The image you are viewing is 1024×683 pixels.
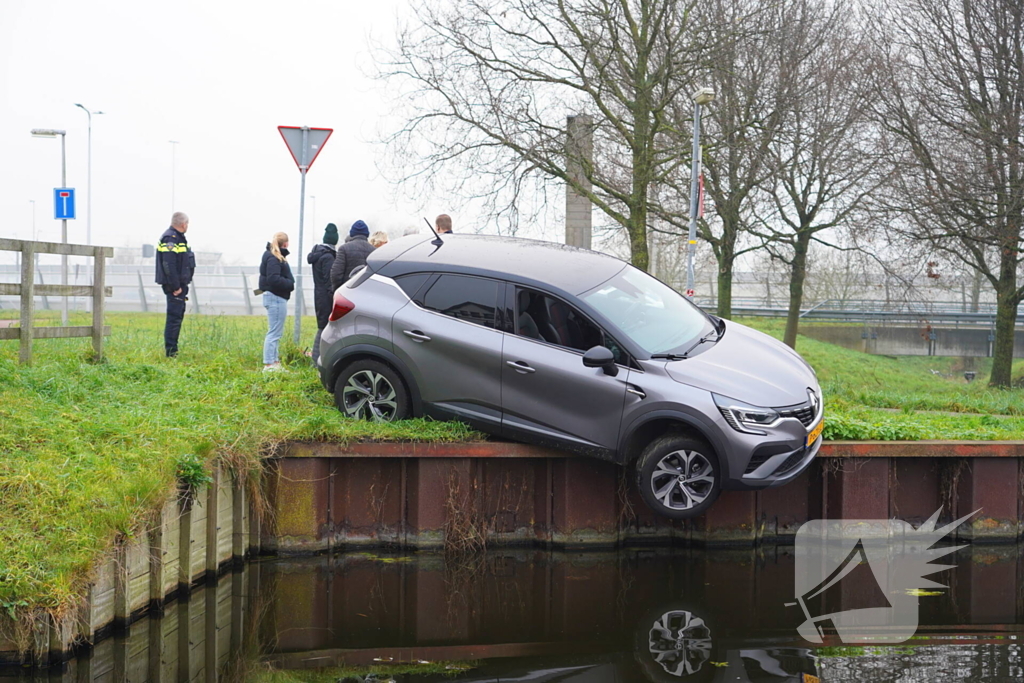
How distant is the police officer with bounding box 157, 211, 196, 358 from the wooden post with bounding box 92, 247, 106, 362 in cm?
71

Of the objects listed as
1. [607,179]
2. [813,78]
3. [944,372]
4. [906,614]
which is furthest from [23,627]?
[944,372]

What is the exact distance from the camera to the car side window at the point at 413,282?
8.98 m

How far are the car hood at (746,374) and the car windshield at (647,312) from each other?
30cm

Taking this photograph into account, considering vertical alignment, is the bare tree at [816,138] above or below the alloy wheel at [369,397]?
above

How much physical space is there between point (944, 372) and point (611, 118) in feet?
54.6

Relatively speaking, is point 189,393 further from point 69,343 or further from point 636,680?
point 636,680

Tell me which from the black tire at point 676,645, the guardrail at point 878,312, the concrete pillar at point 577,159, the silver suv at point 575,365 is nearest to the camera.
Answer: the black tire at point 676,645

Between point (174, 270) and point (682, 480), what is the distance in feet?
25.1

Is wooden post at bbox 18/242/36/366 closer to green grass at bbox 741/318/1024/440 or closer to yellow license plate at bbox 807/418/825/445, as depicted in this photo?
yellow license plate at bbox 807/418/825/445

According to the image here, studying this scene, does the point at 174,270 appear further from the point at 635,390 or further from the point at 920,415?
the point at 920,415

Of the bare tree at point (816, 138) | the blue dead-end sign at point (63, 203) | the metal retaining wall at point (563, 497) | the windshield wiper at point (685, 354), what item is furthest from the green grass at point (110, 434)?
the bare tree at point (816, 138)

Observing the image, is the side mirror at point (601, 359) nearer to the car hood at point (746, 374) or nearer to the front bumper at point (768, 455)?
the car hood at point (746, 374)

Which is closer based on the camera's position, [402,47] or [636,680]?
[636,680]

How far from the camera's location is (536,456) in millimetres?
8750
